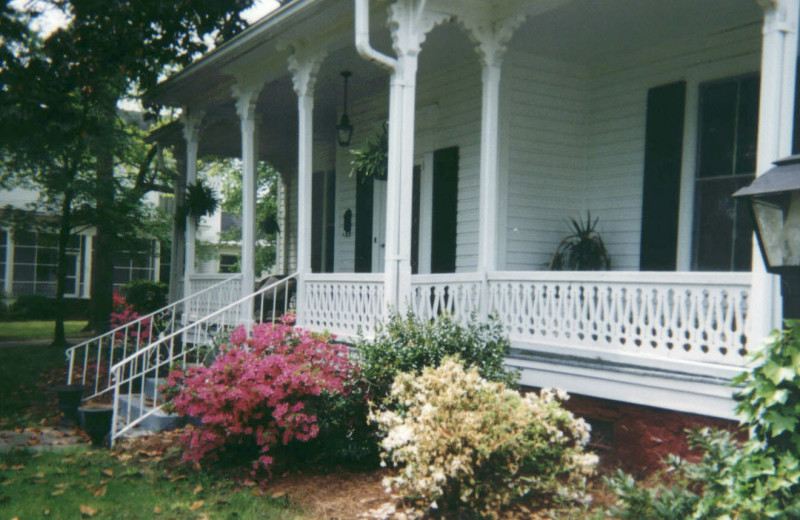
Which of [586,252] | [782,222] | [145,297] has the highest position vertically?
[782,222]

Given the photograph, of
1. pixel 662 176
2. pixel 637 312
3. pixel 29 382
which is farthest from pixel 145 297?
pixel 637 312

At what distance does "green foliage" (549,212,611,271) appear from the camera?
26.0 feet

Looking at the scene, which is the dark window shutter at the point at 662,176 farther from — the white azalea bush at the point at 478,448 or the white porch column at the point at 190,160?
the white porch column at the point at 190,160

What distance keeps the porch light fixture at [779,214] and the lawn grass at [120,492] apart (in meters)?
3.54

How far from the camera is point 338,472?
19.5 ft

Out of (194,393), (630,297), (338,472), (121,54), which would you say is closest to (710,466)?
(630,297)

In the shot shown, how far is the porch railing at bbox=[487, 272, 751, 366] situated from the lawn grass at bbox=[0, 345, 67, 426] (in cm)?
587

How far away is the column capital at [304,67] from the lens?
26.3 feet

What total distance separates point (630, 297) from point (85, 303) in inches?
876

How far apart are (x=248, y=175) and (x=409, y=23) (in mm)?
4023

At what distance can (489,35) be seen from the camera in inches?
283

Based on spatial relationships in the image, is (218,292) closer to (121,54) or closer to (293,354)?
(293,354)

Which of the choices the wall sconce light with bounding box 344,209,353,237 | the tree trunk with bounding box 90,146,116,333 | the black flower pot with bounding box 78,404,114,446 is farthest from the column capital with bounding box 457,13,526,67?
the tree trunk with bounding box 90,146,116,333

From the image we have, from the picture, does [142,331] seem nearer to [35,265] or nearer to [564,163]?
[564,163]
